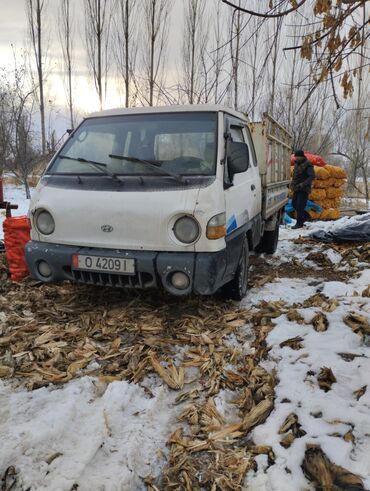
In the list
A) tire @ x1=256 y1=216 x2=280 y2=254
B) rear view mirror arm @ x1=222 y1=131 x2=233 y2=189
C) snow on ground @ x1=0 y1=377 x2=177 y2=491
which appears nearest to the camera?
snow on ground @ x1=0 y1=377 x2=177 y2=491

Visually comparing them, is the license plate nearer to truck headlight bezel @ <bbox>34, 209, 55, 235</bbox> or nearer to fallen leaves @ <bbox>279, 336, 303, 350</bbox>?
truck headlight bezel @ <bbox>34, 209, 55, 235</bbox>

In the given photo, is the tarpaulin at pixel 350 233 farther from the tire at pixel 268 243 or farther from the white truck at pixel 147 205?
the white truck at pixel 147 205

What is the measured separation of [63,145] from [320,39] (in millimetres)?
2855

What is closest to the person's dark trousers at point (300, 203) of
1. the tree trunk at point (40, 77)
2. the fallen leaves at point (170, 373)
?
the fallen leaves at point (170, 373)

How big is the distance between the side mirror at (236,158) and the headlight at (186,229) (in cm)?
74

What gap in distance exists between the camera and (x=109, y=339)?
359 centimetres

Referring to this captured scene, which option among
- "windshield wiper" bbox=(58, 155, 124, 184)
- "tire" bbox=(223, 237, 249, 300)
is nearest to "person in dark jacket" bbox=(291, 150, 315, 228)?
"tire" bbox=(223, 237, 249, 300)

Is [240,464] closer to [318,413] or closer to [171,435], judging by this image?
[171,435]

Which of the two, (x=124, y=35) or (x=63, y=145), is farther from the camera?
(x=124, y=35)

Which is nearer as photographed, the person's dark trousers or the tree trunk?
the person's dark trousers

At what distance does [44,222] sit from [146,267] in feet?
3.70

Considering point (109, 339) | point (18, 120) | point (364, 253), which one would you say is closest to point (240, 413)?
point (109, 339)

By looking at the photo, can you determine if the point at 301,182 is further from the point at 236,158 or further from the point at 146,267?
the point at 146,267

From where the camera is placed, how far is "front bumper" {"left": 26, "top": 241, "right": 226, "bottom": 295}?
3482 mm
